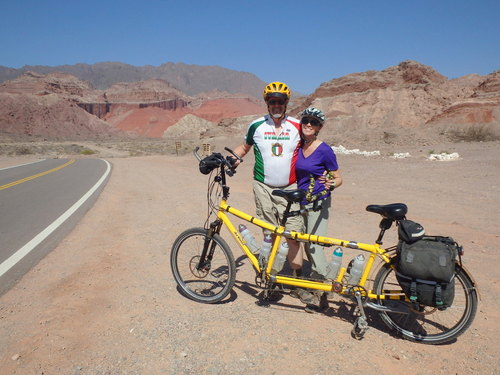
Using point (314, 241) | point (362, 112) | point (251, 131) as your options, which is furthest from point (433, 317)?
point (362, 112)

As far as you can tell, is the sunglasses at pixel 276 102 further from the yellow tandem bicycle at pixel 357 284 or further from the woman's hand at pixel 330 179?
the woman's hand at pixel 330 179

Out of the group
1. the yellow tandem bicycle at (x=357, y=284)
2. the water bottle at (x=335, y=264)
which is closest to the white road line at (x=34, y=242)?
the yellow tandem bicycle at (x=357, y=284)

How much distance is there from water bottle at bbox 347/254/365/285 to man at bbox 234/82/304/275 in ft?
2.17

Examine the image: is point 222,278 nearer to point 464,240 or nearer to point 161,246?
point 161,246

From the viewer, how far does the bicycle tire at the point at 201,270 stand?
3518 millimetres

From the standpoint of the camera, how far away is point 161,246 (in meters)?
5.29

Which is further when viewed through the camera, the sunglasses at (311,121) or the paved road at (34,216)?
the paved road at (34,216)

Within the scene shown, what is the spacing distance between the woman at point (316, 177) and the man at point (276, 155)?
115 millimetres

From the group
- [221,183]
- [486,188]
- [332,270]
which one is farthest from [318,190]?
[486,188]

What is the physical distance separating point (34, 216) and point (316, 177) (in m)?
6.85

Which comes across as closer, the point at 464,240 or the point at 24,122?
the point at 464,240

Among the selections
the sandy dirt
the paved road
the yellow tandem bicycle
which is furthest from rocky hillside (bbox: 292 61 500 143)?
the yellow tandem bicycle

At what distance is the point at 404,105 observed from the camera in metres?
38.3

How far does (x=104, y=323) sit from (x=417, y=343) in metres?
2.84
